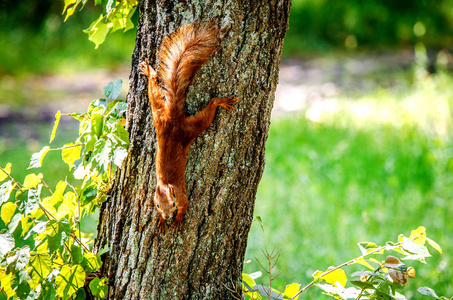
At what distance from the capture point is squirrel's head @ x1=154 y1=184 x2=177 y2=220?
1349 mm

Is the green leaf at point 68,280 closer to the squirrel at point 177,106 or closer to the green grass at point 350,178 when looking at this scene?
the squirrel at point 177,106

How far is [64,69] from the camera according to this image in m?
8.75

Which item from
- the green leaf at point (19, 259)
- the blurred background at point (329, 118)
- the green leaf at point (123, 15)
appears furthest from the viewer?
the blurred background at point (329, 118)

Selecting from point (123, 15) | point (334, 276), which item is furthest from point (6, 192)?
point (334, 276)

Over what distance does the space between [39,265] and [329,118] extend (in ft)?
15.1

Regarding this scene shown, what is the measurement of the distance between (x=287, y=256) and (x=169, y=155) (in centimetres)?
200

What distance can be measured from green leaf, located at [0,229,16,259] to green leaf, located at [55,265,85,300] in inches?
6.4

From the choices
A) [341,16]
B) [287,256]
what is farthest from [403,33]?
[287,256]

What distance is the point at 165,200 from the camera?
1359 millimetres

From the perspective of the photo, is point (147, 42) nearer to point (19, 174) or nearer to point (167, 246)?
point (167, 246)

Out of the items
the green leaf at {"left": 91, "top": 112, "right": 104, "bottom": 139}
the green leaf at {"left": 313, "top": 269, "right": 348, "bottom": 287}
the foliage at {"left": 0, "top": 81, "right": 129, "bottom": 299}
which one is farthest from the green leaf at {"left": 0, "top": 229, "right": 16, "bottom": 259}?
the green leaf at {"left": 313, "top": 269, "right": 348, "bottom": 287}

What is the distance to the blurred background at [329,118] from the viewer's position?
3354 mm

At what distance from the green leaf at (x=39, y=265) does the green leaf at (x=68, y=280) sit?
0.16ft

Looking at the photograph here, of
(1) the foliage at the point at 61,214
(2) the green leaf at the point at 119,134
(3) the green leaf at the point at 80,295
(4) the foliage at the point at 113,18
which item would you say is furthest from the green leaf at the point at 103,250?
(4) the foliage at the point at 113,18
